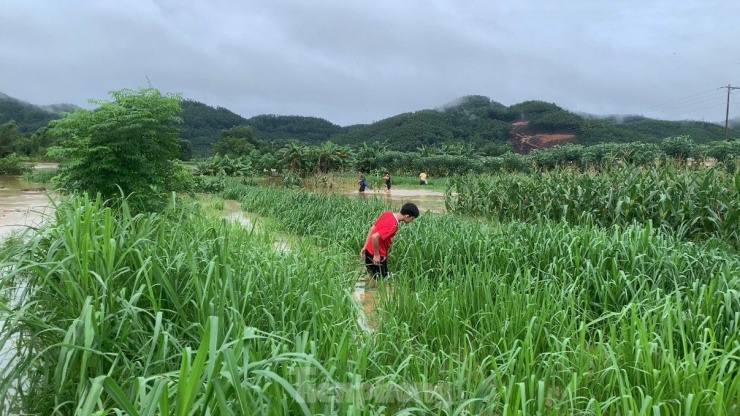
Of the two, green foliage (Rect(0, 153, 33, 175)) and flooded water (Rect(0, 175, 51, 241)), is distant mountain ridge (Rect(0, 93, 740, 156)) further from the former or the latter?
flooded water (Rect(0, 175, 51, 241))

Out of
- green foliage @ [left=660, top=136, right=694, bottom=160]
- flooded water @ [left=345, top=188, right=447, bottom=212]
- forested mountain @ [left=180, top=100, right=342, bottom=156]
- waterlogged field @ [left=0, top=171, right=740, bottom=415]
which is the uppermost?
forested mountain @ [left=180, top=100, right=342, bottom=156]

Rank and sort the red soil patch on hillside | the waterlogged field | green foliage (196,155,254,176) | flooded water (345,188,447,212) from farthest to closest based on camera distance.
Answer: the red soil patch on hillside < green foliage (196,155,254,176) < flooded water (345,188,447,212) < the waterlogged field

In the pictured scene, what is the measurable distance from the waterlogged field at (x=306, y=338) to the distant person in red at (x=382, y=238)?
31.2 inches

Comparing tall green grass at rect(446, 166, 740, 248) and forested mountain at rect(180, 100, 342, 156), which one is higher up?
forested mountain at rect(180, 100, 342, 156)

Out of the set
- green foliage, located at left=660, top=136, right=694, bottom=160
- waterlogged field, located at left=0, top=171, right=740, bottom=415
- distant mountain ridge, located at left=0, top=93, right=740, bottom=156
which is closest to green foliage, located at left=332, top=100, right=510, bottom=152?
distant mountain ridge, located at left=0, top=93, right=740, bottom=156

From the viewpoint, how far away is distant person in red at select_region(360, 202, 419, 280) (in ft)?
18.8

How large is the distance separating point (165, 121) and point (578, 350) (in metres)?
7.62

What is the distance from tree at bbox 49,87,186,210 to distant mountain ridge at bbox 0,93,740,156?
4799 centimetres

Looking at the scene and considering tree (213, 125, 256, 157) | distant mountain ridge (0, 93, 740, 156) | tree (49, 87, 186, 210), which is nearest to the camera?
tree (49, 87, 186, 210)

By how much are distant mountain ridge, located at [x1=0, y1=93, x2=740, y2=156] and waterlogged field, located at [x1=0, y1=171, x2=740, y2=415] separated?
168ft

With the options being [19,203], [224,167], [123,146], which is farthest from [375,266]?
[224,167]

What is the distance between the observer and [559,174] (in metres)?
11.4

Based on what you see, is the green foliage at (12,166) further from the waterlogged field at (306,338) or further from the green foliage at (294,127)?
the green foliage at (294,127)

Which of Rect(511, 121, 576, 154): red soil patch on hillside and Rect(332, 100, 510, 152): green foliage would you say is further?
Rect(332, 100, 510, 152): green foliage
